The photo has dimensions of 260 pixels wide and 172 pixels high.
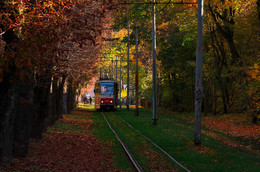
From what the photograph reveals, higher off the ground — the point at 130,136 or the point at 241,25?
the point at 241,25

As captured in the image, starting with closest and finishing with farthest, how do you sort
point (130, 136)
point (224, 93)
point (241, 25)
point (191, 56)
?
point (130, 136)
point (241, 25)
point (224, 93)
point (191, 56)

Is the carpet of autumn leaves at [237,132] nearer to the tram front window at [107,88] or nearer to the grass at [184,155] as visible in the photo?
the grass at [184,155]

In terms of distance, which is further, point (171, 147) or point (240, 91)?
point (240, 91)

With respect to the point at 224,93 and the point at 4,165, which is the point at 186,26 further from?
the point at 4,165

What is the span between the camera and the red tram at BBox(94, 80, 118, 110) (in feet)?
158

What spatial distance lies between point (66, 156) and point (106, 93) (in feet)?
112

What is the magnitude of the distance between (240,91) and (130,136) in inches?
346

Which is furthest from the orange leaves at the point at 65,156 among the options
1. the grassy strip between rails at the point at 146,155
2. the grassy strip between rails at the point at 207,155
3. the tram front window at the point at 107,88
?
the tram front window at the point at 107,88

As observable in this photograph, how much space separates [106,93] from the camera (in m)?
48.4

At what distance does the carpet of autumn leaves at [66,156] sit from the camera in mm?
11932

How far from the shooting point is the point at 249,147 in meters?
17.2

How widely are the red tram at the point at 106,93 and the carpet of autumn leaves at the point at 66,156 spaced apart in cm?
2832

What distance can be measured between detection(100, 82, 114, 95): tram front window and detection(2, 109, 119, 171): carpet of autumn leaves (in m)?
28.3

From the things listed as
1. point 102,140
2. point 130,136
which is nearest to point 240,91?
point 130,136
